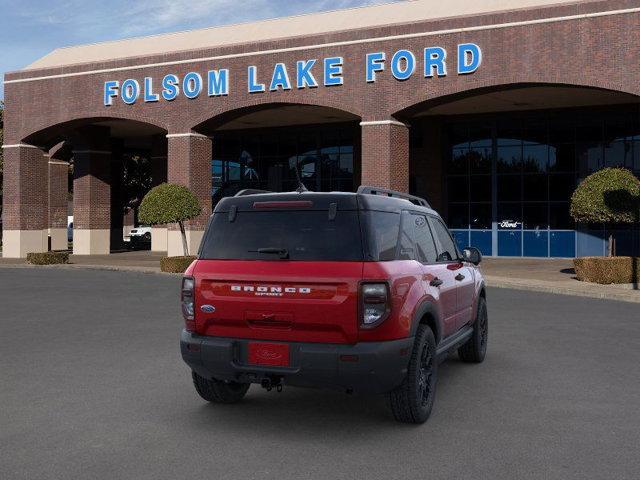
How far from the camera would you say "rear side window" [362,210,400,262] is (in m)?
5.71

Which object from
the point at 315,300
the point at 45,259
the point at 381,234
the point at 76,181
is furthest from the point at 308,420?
the point at 76,181

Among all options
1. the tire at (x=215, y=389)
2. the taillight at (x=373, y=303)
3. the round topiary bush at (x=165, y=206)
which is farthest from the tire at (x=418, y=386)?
the round topiary bush at (x=165, y=206)

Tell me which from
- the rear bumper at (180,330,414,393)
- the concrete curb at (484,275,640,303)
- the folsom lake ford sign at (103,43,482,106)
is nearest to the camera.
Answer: the rear bumper at (180,330,414,393)

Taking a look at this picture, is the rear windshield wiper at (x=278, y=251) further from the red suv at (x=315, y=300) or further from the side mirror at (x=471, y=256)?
the side mirror at (x=471, y=256)

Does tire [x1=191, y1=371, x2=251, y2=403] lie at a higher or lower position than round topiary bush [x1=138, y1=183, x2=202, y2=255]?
lower

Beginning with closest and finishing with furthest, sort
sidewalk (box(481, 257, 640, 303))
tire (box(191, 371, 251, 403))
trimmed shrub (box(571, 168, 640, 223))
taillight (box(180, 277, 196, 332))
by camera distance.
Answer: taillight (box(180, 277, 196, 332)) → tire (box(191, 371, 251, 403)) → sidewalk (box(481, 257, 640, 303)) → trimmed shrub (box(571, 168, 640, 223))

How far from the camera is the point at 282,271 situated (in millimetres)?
5742

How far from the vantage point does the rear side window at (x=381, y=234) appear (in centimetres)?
571

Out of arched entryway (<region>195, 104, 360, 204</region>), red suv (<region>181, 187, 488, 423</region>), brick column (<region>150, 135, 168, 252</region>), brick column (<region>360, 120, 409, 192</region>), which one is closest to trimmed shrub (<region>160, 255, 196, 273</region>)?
brick column (<region>360, 120, 409, 192</region>)

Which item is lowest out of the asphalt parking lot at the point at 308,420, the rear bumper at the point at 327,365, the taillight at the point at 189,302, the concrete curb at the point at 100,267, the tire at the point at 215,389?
the asphalt parking lot at the point at 308,420

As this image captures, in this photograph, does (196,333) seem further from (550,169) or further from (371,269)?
(550,169)

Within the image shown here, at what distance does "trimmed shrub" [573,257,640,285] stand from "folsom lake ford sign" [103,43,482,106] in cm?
891

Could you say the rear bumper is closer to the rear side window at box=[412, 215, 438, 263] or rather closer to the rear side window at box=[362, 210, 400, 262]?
the rear side window at box=[362, 210, 400, 262]

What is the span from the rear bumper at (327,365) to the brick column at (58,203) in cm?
3674
